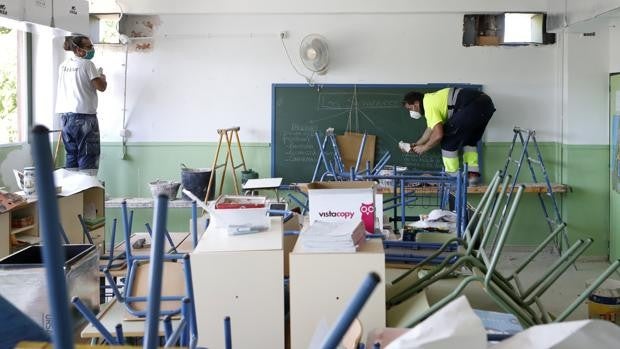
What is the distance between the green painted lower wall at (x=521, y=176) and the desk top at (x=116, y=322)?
378cm

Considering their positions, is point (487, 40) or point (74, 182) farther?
point (487, 40)

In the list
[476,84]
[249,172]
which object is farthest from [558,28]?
[249,172]

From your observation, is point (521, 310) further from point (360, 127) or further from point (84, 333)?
point (360, 127)

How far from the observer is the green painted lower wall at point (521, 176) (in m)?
6.79

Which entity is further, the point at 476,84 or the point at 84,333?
the point at 476,84

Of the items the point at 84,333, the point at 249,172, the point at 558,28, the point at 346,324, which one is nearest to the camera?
the point at 346,324

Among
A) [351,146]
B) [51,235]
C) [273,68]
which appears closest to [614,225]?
[351,146]

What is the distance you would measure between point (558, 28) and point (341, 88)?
6.99 ft

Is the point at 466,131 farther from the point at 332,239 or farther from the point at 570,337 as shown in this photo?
the point at 570,337

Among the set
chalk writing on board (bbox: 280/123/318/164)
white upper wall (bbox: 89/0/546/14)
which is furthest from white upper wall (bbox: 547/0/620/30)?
chalk writing on board (bbox: 280/123/318/164)

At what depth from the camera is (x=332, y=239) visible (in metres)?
2.39

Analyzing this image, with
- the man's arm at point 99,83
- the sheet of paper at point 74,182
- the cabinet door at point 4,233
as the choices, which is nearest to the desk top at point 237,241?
the cabinet door at point 4,233

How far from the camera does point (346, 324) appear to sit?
30.5 inches

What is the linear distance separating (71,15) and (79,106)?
48.7 inches
